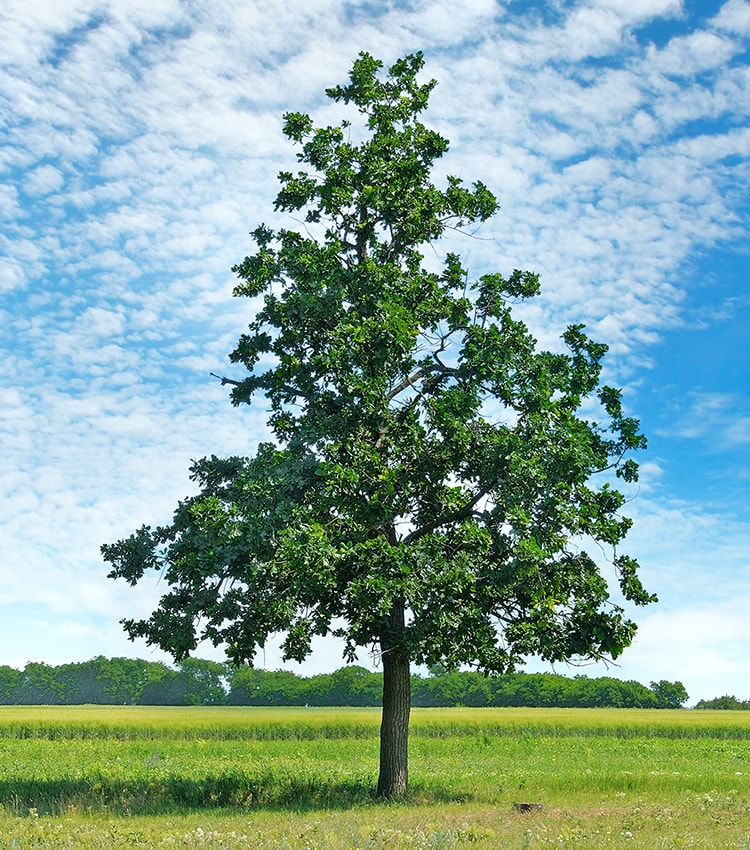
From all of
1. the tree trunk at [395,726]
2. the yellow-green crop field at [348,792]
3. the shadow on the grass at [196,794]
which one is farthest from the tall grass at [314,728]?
the tree trunk at [395,726]

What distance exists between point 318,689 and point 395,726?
3350 inches

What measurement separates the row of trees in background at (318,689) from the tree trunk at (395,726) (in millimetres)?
67019

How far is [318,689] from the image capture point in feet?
347

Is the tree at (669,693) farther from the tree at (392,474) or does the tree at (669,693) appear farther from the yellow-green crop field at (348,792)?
the tree at (392,474)

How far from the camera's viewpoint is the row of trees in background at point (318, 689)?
101 meters

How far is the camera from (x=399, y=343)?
2309 cm

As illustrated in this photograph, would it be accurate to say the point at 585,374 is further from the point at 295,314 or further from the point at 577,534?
the point at 295,314

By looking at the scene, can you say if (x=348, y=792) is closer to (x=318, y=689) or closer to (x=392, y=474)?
(x=392, y=474)

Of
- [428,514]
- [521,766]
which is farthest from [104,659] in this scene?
[428,514]

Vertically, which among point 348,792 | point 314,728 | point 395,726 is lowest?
point 348,792

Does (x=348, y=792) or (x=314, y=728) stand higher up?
(x=314, y=728)

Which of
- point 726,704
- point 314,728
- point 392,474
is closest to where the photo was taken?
point 392,474

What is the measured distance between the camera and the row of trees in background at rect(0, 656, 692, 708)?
332 ft

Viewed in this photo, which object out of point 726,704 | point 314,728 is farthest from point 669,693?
point 314,728
